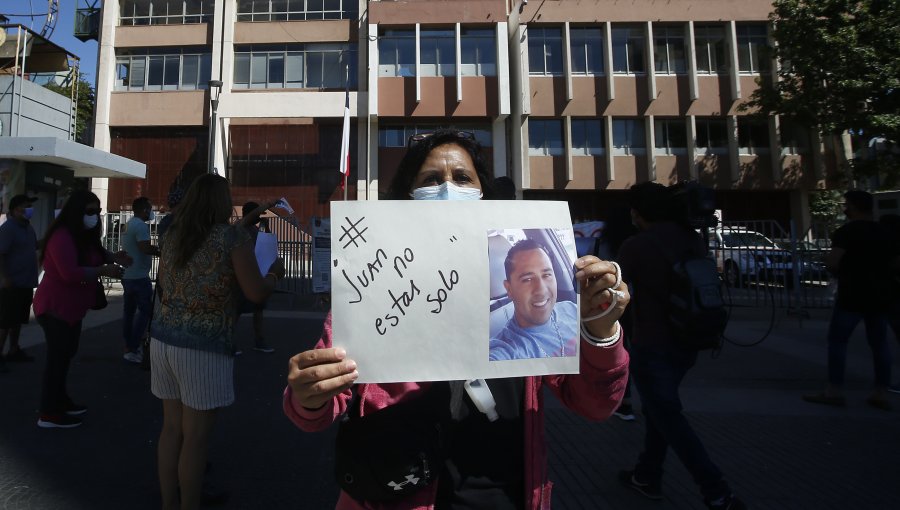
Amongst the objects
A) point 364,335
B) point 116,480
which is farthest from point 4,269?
point 364,335

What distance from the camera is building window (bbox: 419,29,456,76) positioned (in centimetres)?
2397

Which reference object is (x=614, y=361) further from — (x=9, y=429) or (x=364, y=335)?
(x=9, y=429)

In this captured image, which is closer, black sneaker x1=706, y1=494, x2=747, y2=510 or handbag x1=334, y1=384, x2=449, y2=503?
handbag x1=334, y1=384, x2=449, y2=503

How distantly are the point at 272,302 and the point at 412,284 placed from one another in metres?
11.7

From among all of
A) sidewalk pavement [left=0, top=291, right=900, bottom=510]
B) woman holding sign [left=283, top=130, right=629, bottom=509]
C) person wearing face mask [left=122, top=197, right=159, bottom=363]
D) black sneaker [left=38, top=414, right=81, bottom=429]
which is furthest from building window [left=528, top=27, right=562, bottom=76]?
woman holding sign [left=283, top=130, right=629, bottom=509]

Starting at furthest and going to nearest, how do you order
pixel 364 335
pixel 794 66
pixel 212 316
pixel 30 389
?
pixel 794 66 → pixel 30 389 → pixel 212 316 → pixel 364 335

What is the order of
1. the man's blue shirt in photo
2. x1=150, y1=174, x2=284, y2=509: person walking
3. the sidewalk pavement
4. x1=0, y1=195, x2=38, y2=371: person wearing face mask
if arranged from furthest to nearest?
x1=0, y1=195, x2=38, y2=371: person wearing face mask < the sidewalk pavement < x1=150, y1=174, x2=284, y2=509: person walking < the man's blue shirt in photo

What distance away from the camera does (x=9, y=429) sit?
4.12 metres

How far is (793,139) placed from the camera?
78.2ft

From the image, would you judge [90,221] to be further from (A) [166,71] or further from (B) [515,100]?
(A) [166,71]

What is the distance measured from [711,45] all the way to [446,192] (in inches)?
1078

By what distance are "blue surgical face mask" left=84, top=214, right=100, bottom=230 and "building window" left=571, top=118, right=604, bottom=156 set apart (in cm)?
2210

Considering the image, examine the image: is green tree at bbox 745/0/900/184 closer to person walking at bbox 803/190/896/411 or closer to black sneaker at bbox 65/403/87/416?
person walking at bbox 803/190/896/411

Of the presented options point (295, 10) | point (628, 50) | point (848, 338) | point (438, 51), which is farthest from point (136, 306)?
point (628, 50)
